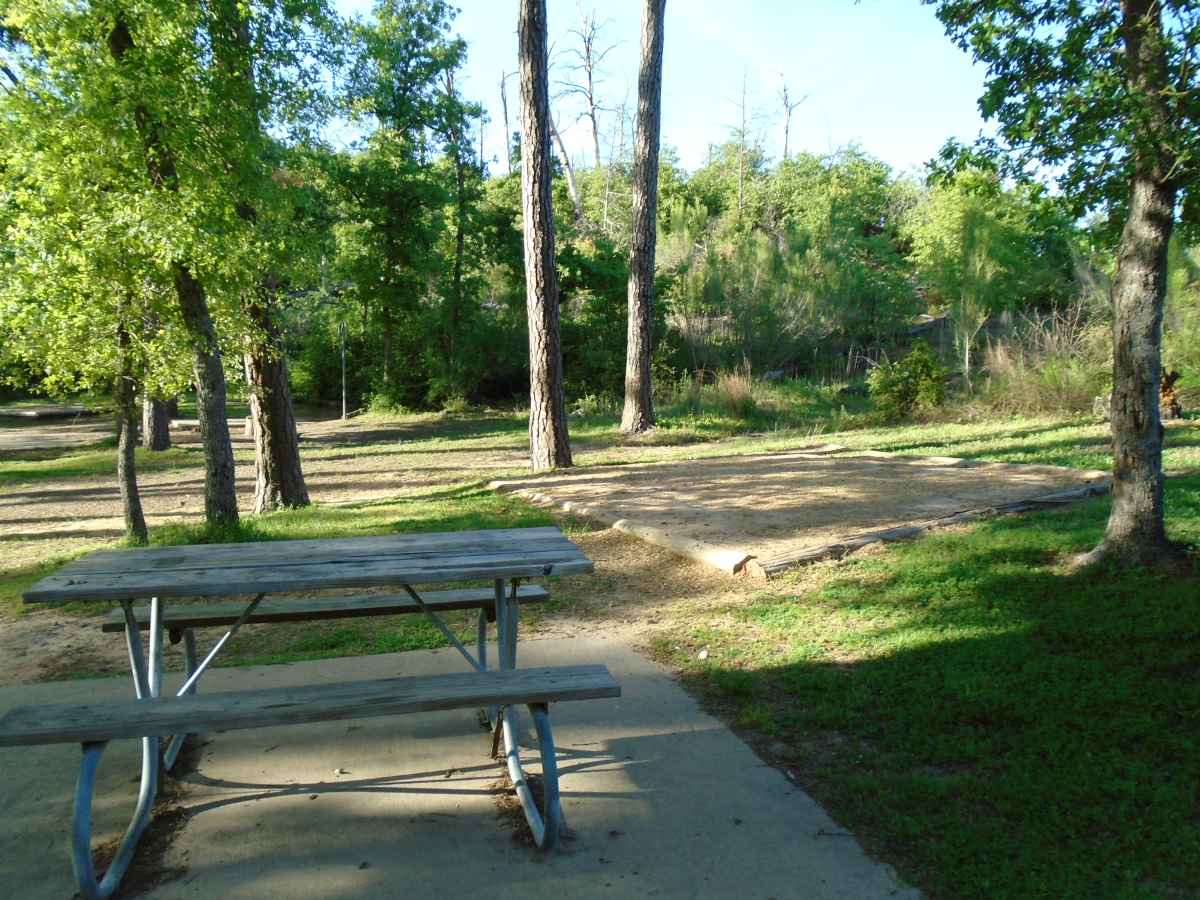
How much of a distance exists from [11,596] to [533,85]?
797 centimetres

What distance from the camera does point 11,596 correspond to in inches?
268

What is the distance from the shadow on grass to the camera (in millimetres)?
2838

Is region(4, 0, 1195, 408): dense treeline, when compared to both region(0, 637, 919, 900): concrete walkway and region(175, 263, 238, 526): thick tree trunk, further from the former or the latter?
region(0, 637, 919, 900): concrete walkway

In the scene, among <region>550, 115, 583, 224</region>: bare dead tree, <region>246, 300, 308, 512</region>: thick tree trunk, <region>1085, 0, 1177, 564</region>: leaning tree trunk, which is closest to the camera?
<region>1085, 0, 1177, 564</region>: leaning tree trunk

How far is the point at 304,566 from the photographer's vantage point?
3471 mm

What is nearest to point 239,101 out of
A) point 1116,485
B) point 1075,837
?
point 1116,485

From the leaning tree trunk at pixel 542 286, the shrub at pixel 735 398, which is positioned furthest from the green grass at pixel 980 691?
the shrub at pixel 735 398

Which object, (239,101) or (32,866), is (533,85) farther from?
(32,866)

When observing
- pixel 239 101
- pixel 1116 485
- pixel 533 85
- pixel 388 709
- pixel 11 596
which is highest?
pixel 533 85

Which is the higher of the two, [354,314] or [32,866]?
[354,314]

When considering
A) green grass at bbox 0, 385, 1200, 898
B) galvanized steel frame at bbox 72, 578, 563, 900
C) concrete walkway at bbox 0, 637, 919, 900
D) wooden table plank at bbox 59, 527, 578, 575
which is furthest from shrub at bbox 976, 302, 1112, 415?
galvanized steel frame at bbox 72, 578, 563, 900

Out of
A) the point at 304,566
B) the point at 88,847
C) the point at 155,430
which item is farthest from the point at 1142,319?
the point at 155,430

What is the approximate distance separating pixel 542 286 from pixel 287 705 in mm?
9283

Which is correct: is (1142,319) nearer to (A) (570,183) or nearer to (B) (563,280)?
(B) (563,280)
